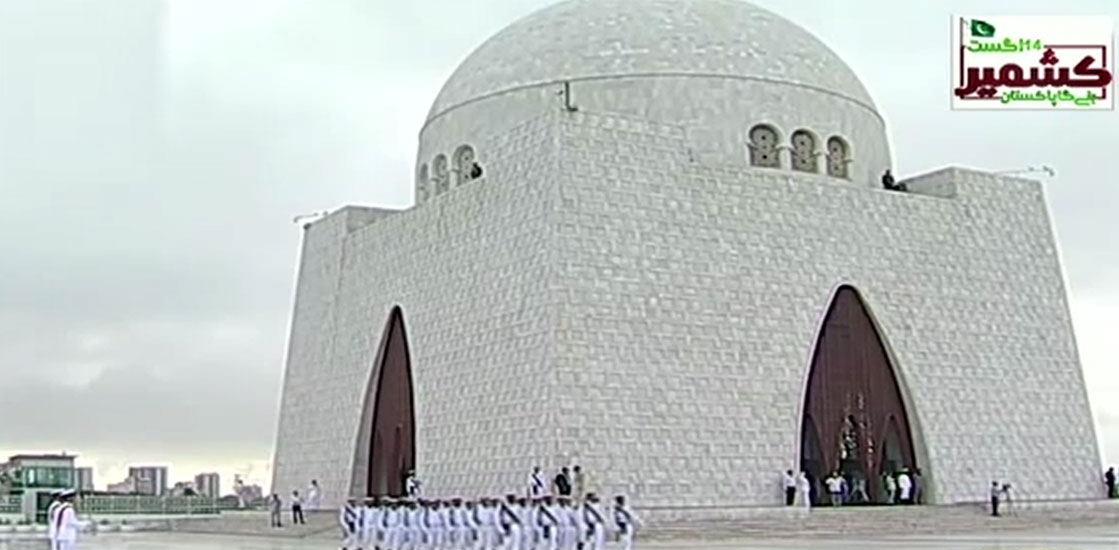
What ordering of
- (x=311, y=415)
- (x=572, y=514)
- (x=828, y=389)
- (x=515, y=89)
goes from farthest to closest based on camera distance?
1. (x=311, y=415)
2. (x=515, y=89)
3. (x=828, y=389)
4. (x=572, y=514)

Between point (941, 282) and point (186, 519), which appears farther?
point (186, 519)

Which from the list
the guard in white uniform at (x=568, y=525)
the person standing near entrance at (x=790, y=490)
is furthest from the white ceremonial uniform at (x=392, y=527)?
the person standing near entrance at (x=790, y=490)

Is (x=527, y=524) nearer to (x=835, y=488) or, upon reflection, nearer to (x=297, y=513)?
(x=835, y=488)

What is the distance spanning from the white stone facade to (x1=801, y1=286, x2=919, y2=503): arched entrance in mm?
313

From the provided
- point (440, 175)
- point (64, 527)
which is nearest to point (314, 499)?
point (440, 175)

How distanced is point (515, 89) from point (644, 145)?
3.70m

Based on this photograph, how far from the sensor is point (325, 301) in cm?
2798

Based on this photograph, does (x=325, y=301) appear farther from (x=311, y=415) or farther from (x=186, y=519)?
(x=186, y=519)

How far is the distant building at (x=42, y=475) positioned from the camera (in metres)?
31.1

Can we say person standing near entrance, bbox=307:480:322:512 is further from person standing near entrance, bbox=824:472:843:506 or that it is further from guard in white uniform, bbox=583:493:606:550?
guard in white uniform, bbox=583:493:606:550

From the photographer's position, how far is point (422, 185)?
26984 mm

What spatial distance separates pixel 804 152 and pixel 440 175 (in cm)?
603

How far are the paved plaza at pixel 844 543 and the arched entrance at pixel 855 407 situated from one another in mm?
4013

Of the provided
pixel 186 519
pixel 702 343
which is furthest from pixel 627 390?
pixel 186 519
